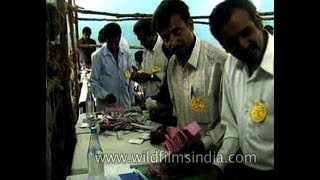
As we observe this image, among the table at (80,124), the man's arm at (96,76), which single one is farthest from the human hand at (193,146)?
the man's arm at (96,76)

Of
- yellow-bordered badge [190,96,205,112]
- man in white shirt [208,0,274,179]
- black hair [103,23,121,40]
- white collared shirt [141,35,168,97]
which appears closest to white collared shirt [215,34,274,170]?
man in white shirt [208,0,274,179]

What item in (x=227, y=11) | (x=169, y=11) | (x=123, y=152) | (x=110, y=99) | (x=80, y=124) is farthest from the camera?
(x=110, y=99)

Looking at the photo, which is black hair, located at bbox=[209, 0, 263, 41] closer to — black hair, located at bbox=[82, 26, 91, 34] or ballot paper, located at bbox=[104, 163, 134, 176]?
ballot paper, located at bbox=[104, 163, 134, 176]

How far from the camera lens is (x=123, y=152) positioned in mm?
1146

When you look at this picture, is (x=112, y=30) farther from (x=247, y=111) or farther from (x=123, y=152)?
(x=247, y=111)

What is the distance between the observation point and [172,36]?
98 centimetres

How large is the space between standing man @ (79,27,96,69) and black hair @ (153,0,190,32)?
117 centimetres

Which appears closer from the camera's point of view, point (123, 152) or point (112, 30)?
point (123, 152)

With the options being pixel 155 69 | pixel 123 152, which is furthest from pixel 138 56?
pixel 123 152

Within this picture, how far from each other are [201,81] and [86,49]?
145cm

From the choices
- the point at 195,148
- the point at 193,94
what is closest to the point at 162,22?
the point at 193,94

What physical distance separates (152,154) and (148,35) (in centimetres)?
93

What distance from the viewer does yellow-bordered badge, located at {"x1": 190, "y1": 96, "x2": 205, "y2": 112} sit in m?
0.98
